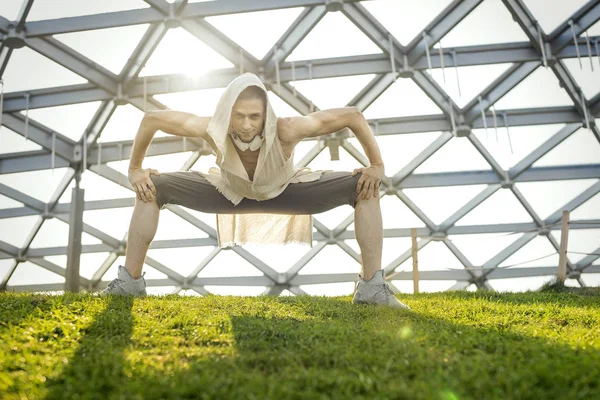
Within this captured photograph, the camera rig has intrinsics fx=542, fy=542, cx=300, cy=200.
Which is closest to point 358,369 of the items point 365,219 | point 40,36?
point 365,219

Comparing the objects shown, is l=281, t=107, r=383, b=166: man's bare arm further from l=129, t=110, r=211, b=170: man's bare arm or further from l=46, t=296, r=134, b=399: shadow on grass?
l=46, t=296, r=134, b=399: shadow on grass

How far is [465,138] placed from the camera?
12.5m

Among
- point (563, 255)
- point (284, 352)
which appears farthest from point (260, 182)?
point (563, 255)

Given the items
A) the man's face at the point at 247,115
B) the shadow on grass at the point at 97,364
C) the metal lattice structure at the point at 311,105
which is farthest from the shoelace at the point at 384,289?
the metal lattice structure at the point at 311,105

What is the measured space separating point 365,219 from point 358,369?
2.34 m

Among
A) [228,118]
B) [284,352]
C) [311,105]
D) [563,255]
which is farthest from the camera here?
[311,105]

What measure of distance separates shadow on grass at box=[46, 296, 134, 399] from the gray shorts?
1386 millimetres

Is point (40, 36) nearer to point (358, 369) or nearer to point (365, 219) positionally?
point (365, 219)

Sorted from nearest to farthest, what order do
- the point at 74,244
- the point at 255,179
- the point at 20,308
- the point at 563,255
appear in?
the point at 20,308, the point at 255,179, the point at 563,255, the point at 74,244

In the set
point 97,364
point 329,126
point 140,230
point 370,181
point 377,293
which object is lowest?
point 97,364

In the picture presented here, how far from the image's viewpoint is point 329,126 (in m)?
4.37

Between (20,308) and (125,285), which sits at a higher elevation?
(125,285)

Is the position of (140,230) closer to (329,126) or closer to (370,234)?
(329,126)

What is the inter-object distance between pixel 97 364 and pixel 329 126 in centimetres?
267
